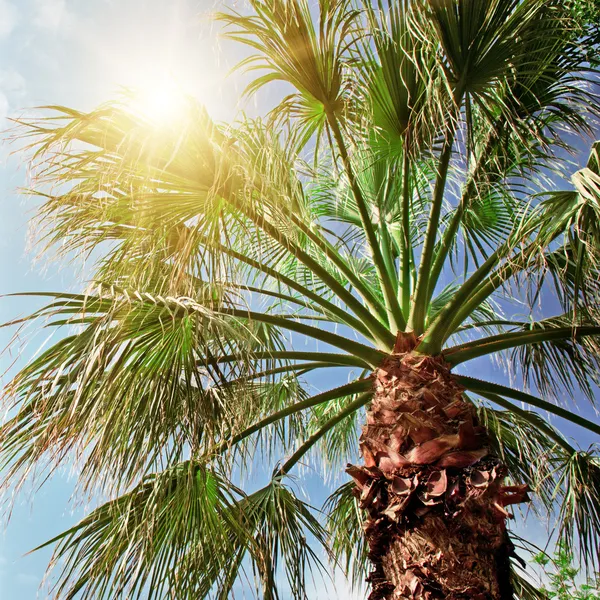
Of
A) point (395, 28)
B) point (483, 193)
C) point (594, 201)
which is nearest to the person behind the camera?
point (594, 201)

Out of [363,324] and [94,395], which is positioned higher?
[363,324]

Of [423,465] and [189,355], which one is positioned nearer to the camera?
[423,465]

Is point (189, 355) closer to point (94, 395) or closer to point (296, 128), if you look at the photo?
point (94, 395)

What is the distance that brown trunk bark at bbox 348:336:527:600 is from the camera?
2.27m

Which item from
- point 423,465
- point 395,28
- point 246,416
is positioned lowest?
point 423,465

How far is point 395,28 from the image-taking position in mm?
2949

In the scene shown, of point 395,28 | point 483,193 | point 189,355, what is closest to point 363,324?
point 189,355

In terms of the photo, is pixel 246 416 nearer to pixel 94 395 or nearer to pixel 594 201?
pixel 94 395

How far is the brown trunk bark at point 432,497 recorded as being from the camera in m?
2.27

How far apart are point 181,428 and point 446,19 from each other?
2549 mm

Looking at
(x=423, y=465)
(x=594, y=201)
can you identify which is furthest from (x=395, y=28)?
(x=423, y=465)

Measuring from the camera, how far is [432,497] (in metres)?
2.37

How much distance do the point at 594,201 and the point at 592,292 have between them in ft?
5.11

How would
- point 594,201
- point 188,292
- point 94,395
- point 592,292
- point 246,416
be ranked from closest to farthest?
point 594,201 < point 94,395 < point 188,292 < point 246,416 < point 592,292
